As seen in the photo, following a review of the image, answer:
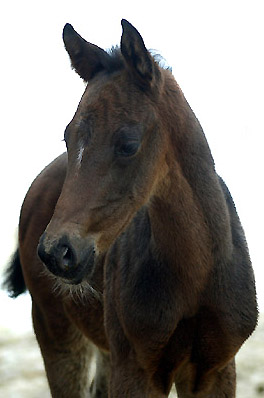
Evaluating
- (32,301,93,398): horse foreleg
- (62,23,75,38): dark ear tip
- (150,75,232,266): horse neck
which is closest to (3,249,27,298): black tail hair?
(32,301,93,398): horse foreleg

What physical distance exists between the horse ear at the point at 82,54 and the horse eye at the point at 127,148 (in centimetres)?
42

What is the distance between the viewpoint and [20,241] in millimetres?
4516

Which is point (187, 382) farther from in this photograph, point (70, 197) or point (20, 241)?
point (20, 241)

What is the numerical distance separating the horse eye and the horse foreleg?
65.0 inches

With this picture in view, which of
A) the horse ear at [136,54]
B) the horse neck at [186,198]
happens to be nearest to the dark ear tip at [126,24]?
the horse ear at [136,54]

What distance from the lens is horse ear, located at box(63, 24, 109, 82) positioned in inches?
121

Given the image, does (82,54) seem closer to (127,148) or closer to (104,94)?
(104,94)

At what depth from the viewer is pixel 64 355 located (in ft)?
14.0

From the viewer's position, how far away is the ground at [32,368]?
514 centimetres

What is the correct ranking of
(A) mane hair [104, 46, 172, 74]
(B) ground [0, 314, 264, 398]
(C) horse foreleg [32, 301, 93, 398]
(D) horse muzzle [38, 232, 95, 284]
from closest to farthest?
(D) horse muzzle [38, 232, 95, 284] < (A) mane hair [104, 46, 172, 74] < (C) horse foreleg [32, 301, 93, 398] < (B) ground [0, 314, 264, 398]

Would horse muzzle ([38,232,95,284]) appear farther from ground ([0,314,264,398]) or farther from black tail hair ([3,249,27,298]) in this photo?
ground ([0,314,264,398])

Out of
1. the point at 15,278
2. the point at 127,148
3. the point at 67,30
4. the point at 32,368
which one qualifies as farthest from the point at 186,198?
the point at 32,368

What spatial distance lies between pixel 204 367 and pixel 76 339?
3.99 ft

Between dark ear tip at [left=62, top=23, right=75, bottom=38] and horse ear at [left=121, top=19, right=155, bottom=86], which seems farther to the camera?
dark ear tip at [left=62, top=23, right=75, bottom=38]
